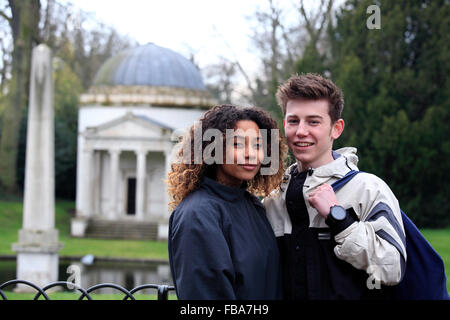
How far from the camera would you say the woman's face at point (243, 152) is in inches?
116

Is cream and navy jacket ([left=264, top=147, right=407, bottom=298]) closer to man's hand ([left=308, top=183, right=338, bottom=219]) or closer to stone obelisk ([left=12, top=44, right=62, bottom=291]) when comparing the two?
man's hand ([left=308, top=183, right=338, bottom=219])

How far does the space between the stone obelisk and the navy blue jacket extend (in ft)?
37.5

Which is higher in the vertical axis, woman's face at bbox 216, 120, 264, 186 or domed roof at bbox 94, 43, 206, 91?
domed roof at bbox 94, 43, 206, 91

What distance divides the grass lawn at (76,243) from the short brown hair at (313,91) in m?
17.2

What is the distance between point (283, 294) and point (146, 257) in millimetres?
17469

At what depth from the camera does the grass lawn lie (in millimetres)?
20828

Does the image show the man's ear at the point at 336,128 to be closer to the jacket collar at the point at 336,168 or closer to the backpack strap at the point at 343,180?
the jacket collar at the point at 336,168

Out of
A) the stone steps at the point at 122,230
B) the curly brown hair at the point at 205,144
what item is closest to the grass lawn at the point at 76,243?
the stone steps at the point at 122,230

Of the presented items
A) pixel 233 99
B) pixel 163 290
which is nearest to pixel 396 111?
pixel 233 99

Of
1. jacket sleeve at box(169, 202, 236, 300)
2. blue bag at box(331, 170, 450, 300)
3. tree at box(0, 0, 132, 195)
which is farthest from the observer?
tree at box(0, 0, 132, 195)

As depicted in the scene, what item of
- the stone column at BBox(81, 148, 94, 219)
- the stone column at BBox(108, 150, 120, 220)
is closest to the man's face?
the stone column at BBox(108, 150, 120, 220)

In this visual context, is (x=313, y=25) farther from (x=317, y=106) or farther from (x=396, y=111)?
(x=317, y=106)

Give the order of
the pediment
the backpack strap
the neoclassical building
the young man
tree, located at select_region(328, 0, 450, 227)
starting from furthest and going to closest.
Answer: the neoclassical building
the pediment
tree, located at select_region(328, 0, 450, 227)
the backpack strap
the young man

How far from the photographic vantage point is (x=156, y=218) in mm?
29328
